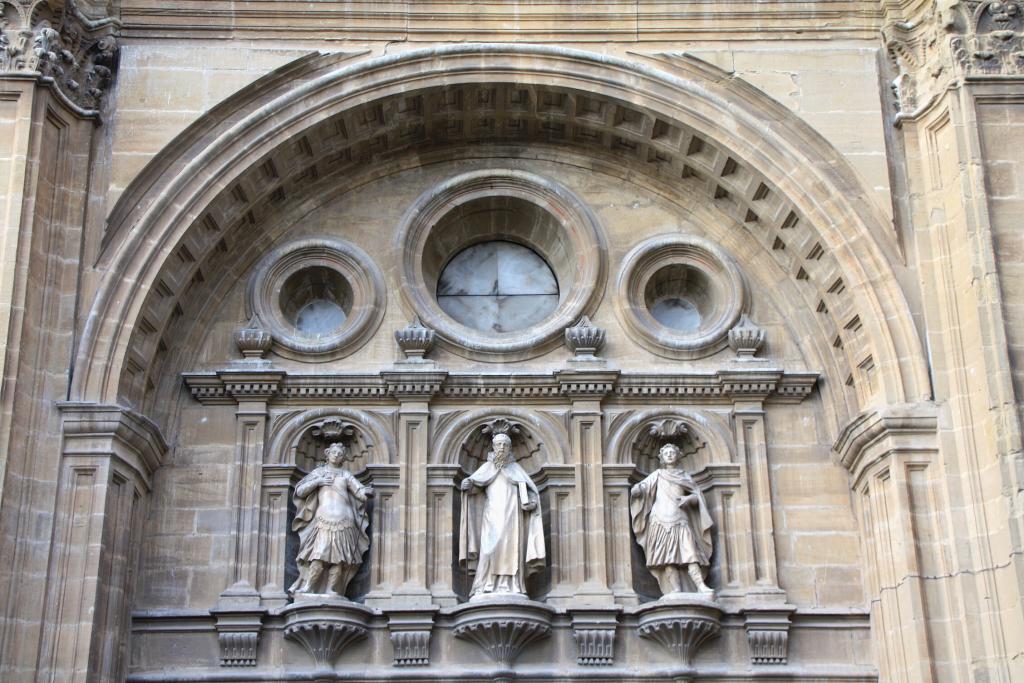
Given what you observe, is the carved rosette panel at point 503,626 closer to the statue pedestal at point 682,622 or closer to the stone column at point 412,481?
the stone column at point 412,481

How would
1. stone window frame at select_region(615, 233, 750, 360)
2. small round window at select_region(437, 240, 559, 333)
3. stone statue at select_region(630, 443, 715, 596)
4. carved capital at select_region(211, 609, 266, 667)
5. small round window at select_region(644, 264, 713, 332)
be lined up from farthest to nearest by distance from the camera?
small round window at select_region(437, 240, 559, 333)
small round window at select_region(644, 264, 713, 332)
stone window frame at select_region(615, 233, 750, 360)
stone statue at select_region(630, 443, 715, 596)
carved capital at select_region(211, 609, 266, 667)

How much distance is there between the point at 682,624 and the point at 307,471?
4649mm

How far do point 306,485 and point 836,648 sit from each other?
607cm

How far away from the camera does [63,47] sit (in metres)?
19.7

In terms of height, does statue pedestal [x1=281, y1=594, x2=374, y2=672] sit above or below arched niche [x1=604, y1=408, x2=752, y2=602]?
below

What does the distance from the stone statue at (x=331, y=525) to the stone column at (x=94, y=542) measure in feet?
5.87

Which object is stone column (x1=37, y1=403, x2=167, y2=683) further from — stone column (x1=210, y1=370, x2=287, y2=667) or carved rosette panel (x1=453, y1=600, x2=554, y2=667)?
carved rosette panel (x1=453, y1=600, x2=554, y2=667)

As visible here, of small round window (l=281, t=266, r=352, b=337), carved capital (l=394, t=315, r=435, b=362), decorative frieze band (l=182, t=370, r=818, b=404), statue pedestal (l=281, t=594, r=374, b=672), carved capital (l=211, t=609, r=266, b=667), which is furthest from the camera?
small round window (l=281, t=266, r=352, b=337)

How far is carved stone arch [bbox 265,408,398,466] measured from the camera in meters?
20.1

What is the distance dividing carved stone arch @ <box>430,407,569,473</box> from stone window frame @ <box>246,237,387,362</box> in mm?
1607

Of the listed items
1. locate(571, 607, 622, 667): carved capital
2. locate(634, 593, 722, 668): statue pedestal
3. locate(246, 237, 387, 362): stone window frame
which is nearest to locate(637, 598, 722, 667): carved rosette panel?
locate(634, 593, 722, 668): statue pedestal

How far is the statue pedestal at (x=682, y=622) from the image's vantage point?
18.9 metres

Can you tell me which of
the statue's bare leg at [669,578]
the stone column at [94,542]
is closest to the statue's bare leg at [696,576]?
the statue's bare leg at [669,578]

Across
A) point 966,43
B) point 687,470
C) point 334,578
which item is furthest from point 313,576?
point 966,43
